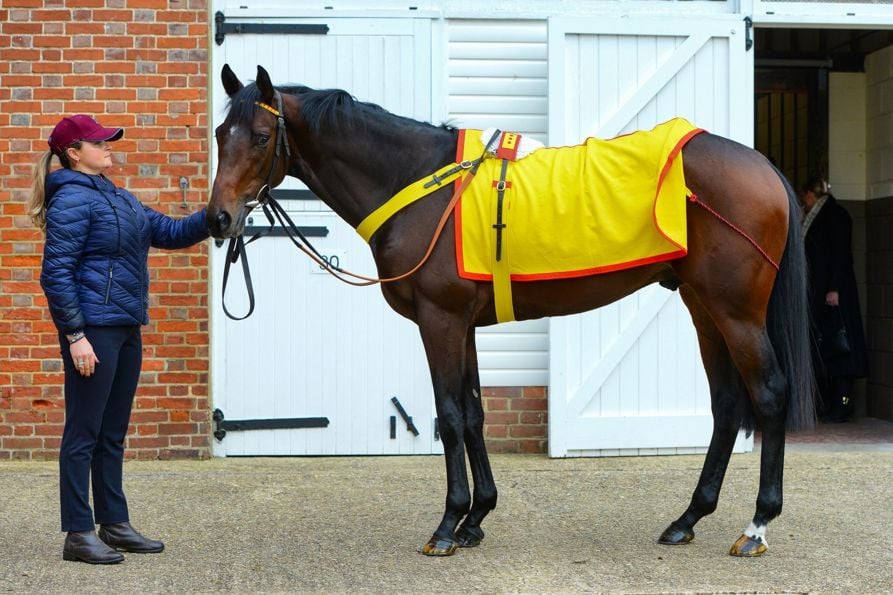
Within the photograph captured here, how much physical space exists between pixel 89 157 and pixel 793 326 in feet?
9.93

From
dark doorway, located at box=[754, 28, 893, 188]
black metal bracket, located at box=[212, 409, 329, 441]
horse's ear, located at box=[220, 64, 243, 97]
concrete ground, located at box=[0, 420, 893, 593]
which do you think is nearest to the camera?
concrete ground, located at box=[0, 420, 893, 593]

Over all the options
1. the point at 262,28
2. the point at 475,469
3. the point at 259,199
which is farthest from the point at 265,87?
the point at 262,28

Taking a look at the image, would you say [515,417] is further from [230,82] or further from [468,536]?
[230,82]

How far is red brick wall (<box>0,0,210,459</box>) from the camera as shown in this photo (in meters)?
6.55

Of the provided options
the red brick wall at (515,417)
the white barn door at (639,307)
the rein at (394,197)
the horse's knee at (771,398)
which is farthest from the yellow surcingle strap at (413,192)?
the red brick wall at (515,417)

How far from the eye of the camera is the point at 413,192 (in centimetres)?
459

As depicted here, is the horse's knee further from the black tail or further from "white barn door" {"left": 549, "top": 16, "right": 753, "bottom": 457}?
"white barn door" {"left": 549, "top": 16, "right": 753, "bottom": 457}

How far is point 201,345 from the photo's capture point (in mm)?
6633

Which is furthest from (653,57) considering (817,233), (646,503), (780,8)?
(646,503)

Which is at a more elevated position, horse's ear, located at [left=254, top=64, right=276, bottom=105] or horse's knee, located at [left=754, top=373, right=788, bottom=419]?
horse's ear, located at [left=254, top=64, right=276, bottom=105]

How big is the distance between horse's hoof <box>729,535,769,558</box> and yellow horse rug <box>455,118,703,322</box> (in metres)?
1.21

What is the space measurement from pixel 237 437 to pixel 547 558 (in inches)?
113

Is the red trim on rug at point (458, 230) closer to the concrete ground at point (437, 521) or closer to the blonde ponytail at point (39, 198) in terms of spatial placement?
the concrete ground at point (437, 521)

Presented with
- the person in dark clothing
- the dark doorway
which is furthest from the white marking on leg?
the dark doorway
